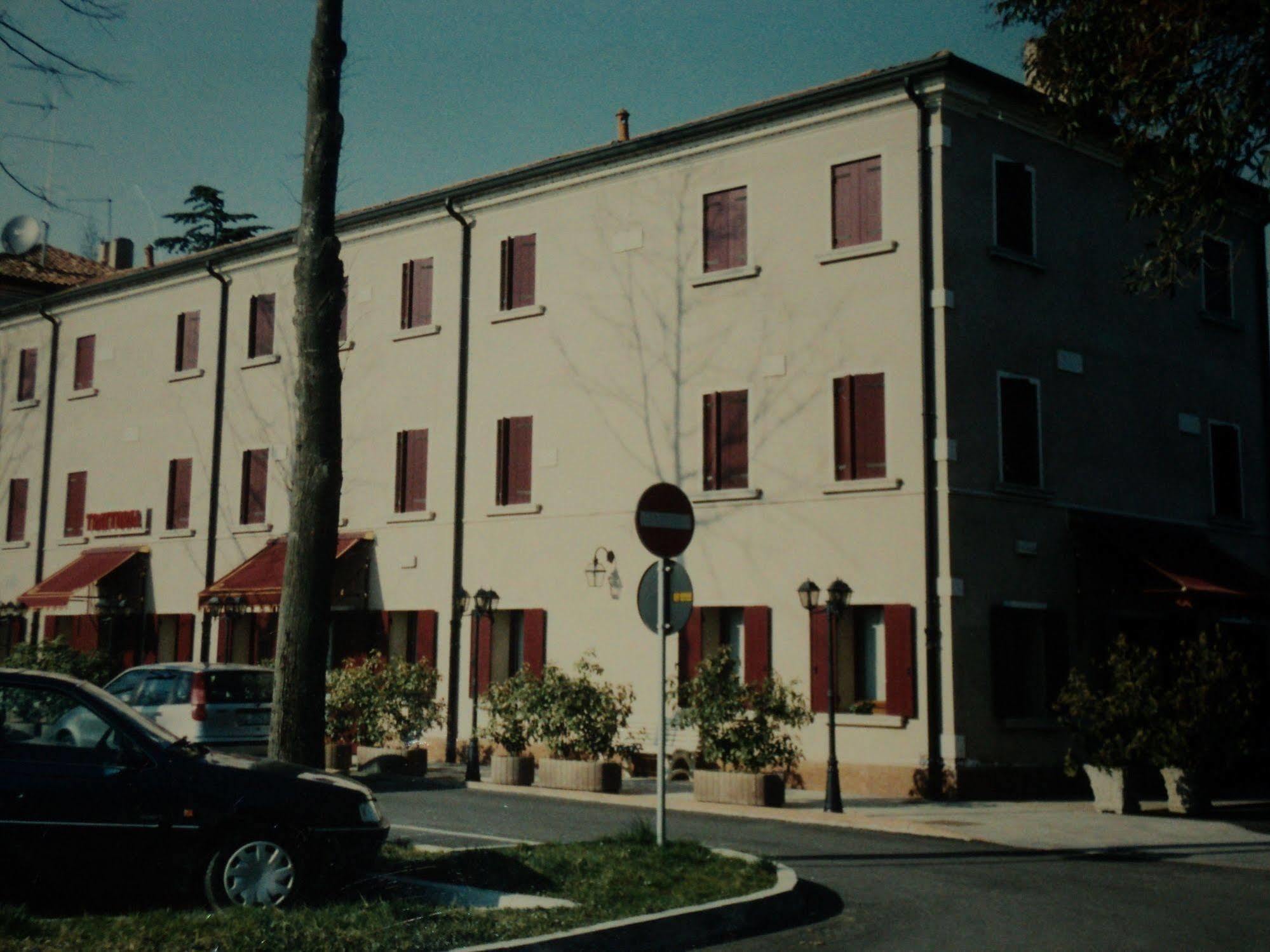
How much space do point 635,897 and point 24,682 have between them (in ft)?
13.3

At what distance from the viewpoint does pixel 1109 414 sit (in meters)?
22.6

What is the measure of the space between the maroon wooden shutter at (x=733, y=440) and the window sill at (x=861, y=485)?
1.58m

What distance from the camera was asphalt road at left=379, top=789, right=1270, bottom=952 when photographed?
29.3ft

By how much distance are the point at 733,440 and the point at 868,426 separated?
241 cm

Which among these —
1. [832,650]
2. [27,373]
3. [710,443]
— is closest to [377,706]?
[710,443]

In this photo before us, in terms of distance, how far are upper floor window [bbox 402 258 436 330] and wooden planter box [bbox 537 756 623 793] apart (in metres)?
10.0

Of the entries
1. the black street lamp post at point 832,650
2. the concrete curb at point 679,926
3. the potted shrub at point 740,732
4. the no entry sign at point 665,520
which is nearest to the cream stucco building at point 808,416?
the black street lamp post at point 832,650

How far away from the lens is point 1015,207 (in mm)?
21625

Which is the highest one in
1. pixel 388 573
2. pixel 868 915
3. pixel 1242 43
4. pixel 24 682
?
pixel 1242 43

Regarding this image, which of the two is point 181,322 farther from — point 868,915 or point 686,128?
point 868,915

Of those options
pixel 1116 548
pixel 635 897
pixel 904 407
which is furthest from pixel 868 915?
pixel 1116 548

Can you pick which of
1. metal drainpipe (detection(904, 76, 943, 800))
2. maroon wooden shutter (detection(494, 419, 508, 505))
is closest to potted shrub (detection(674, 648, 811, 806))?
metal drainpipe (detection(904, 76, 943, 800))

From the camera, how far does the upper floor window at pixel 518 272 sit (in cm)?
2519

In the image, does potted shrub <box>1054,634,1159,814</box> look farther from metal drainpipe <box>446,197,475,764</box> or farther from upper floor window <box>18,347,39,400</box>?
upper floor window <box>18,347,39,400</box>
